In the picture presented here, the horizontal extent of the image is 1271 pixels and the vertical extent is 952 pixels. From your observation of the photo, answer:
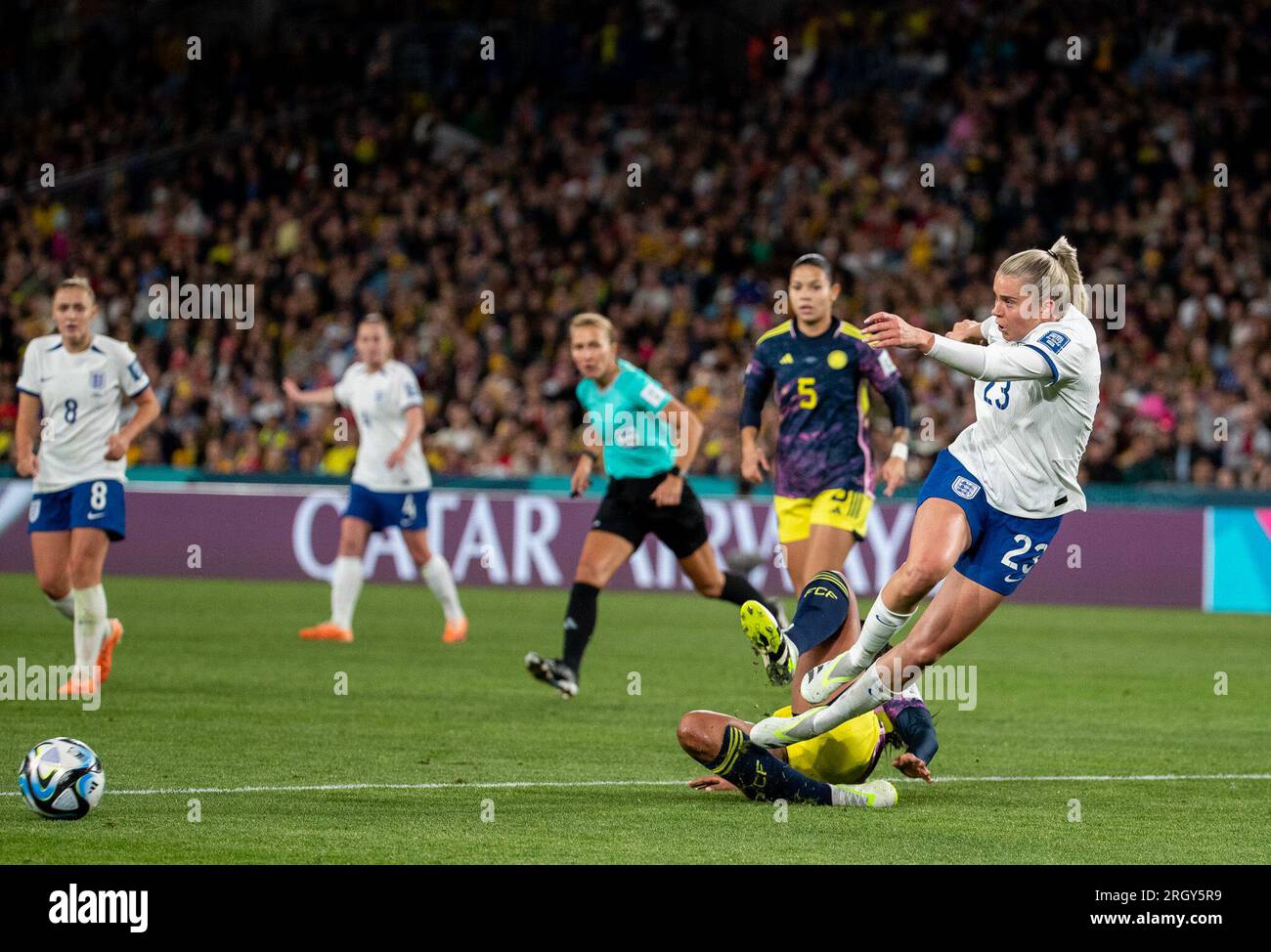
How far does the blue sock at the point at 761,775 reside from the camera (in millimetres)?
8047

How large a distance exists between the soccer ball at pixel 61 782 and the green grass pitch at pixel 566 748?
100 mm

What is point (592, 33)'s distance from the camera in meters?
31.0

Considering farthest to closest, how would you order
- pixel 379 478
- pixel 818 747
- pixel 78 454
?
pixel 379 478 < pixel 78 454 < pixel 818 747

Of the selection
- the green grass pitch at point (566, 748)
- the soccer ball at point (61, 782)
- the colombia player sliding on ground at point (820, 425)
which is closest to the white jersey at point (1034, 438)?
the green grass pitch at point (566, 748)

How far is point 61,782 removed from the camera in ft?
24.4

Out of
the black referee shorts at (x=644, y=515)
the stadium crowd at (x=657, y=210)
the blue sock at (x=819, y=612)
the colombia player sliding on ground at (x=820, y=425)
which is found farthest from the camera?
the stadium crowd at (x=657, y=210)

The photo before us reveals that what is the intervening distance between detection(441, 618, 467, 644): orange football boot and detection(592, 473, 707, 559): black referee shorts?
4020mm

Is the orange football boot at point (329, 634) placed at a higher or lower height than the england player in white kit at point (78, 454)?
lower

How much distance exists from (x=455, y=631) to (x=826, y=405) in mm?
6435

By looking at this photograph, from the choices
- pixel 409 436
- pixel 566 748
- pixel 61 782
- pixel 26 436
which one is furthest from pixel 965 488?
pixel 409 436

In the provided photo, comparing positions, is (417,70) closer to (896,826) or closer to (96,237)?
(96,237)

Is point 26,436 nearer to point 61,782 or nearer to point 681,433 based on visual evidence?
point 681,433

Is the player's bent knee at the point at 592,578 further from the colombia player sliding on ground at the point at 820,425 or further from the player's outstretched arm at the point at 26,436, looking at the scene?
the player's outstretched arm at the point at 26,436

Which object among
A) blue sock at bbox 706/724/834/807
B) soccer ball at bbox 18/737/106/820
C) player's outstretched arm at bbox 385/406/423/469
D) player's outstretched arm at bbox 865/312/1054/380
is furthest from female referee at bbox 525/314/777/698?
soccer ball at bbox 18/737/106/820
